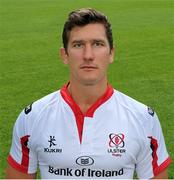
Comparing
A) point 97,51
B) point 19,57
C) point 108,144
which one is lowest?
point 19,57

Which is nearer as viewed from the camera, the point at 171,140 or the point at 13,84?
the point at 171,140

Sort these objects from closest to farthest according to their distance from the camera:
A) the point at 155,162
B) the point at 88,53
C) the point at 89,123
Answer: the point at 88,53 < the point at 89,123 < the point at 155,162

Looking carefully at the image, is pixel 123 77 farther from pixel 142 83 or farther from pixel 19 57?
pixel 19 57

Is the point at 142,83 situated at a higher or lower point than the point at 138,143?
lower

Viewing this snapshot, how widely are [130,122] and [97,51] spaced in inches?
18.6

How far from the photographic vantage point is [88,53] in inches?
110

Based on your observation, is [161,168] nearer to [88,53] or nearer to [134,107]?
[134,107]

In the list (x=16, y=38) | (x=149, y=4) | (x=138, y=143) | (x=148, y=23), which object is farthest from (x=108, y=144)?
(x=149, y=4)

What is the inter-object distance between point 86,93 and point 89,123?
0.18 metres

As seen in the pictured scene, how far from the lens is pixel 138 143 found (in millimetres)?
2861

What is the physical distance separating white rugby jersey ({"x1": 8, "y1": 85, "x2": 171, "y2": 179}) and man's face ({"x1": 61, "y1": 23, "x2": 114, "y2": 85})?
182 millimetres

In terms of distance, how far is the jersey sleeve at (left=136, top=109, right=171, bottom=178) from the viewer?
2.89 metres

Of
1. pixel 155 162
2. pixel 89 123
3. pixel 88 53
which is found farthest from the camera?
pixel 155 162

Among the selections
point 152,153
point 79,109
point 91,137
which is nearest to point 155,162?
point 152,153
